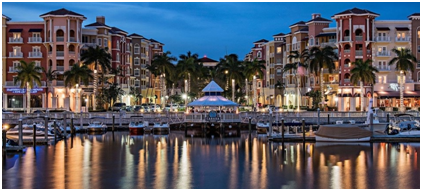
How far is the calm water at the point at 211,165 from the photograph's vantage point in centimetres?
3531

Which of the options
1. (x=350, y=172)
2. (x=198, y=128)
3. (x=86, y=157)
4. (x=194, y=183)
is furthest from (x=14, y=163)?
(x=198, y=128)

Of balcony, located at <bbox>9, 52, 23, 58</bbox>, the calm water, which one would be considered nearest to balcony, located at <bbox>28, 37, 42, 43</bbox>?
balcony, located at <bbox>9, 52, 23, 58</bbox>

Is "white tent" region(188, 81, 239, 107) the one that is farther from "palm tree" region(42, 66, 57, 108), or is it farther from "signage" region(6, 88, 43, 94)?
"signage" region(6, 88, 43, 94)

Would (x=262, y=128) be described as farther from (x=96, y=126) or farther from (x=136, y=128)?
(x=96, y=126)

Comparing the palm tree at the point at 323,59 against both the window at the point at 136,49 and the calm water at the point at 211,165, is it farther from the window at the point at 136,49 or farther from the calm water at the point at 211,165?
the window at the point at 136,49

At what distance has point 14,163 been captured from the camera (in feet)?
140

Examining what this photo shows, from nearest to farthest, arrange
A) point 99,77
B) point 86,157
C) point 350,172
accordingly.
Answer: point 350,172
point 86,157
point 99,77

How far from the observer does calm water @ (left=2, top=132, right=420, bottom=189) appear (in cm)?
3531

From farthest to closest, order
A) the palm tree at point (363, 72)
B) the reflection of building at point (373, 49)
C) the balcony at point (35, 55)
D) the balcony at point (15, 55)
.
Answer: the balcony at point (35, 55) < the balcony at point (15, 55) < the reflection of building at point (373, 49) < the palm tree at point (363, 72)

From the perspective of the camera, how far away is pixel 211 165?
43.0 meters

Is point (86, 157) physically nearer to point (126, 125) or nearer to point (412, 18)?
point (126, 125)

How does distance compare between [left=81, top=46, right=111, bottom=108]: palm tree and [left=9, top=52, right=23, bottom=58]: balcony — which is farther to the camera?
[left=9, top=52, right=23, bottom=58]: balcony

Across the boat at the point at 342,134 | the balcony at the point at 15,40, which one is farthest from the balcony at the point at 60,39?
the boat at the point at 342,134

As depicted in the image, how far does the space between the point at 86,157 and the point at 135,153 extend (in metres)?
4.43
